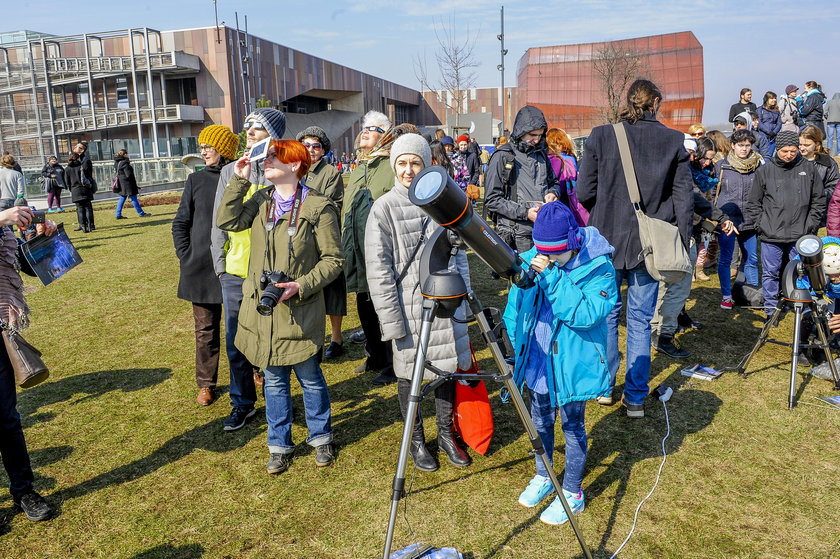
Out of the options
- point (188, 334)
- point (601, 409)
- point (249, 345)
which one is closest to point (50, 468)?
point (249, 345)

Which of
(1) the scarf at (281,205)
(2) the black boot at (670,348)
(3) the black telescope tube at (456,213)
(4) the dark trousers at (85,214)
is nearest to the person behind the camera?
(3) the black telescope tube at (456,213)

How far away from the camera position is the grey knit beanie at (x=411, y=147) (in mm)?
3533

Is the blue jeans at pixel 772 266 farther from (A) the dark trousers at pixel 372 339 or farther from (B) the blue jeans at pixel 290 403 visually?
(B) the blue jeans at pixel 290 403

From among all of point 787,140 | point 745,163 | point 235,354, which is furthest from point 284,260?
point 745,163

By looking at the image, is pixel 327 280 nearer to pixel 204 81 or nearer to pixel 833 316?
pixel 833 316

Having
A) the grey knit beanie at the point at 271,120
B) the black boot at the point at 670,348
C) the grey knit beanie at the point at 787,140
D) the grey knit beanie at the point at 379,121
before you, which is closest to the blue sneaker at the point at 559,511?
the grey knit beanie at the point at 271,120

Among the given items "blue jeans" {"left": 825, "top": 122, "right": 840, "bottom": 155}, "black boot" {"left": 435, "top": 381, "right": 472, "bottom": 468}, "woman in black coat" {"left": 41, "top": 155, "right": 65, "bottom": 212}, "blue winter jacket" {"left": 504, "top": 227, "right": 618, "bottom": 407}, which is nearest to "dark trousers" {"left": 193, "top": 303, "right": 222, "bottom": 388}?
"black boot" {"left": 435, "top": 381, "right": 472, "bottom": 468}

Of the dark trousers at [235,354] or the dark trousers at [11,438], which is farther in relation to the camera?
the dark trousers at [235,354]

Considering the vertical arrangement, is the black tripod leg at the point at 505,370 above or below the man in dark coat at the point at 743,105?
below

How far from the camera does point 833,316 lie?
496 centimetres

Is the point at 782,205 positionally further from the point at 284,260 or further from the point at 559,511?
the point at 284,260

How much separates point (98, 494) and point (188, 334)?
3254 mm

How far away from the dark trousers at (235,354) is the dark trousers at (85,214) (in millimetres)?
12198

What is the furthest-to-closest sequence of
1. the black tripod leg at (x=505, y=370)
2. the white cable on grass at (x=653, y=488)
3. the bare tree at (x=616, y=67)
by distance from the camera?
1. the bare tree at (x=616, y=67)
2. the white cable on grass at (x=653, y=488)
3. the black tripod leg at (x=505, y=370)
